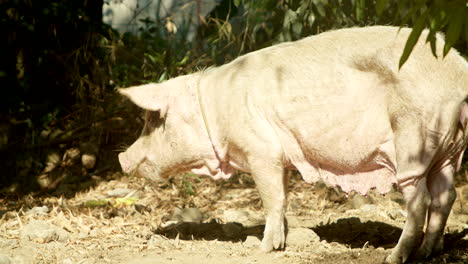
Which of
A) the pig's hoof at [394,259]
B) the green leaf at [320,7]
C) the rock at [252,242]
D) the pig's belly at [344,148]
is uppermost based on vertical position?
the green leaf at [320,7]

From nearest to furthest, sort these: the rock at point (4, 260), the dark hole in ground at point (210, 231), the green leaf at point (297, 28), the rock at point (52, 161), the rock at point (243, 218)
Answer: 1. the rock at point (4, 260)
2. the dark hole in ground at point (210, 231)
3. the rock at point (243, 218)
4. the green leaf at point (297, 28)
5. the rock at point (52, 161)

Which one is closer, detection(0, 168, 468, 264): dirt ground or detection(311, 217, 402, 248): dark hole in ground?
detection(0, 168, 468, 264): dirt ground

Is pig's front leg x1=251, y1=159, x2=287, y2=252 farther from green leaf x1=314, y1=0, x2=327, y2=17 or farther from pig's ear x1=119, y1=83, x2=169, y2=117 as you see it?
green leaf x1=314, y1=0, x2=327, y2=17

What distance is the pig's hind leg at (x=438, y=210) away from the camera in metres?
4.34

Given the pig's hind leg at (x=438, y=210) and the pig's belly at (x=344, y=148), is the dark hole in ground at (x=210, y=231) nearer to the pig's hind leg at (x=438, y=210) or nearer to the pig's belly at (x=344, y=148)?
the pig's belly at (x=344, y=148)

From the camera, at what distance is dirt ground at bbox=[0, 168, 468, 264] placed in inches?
184

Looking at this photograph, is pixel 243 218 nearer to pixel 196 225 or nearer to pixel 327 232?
pixel 196 225

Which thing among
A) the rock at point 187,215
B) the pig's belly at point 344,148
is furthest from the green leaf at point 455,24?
the rock at point 187,215

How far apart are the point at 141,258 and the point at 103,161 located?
11.1 ft

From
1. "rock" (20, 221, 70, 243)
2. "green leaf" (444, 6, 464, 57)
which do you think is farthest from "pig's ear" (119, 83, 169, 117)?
"green leaf" (444, 6, 464, 57)

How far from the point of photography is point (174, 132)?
528cm

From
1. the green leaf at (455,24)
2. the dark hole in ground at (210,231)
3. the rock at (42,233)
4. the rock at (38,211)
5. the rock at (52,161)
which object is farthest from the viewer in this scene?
the rock at (52,161)

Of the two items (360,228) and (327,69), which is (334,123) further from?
(360,228)

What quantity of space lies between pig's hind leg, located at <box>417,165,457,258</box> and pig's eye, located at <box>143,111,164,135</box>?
2.18m
